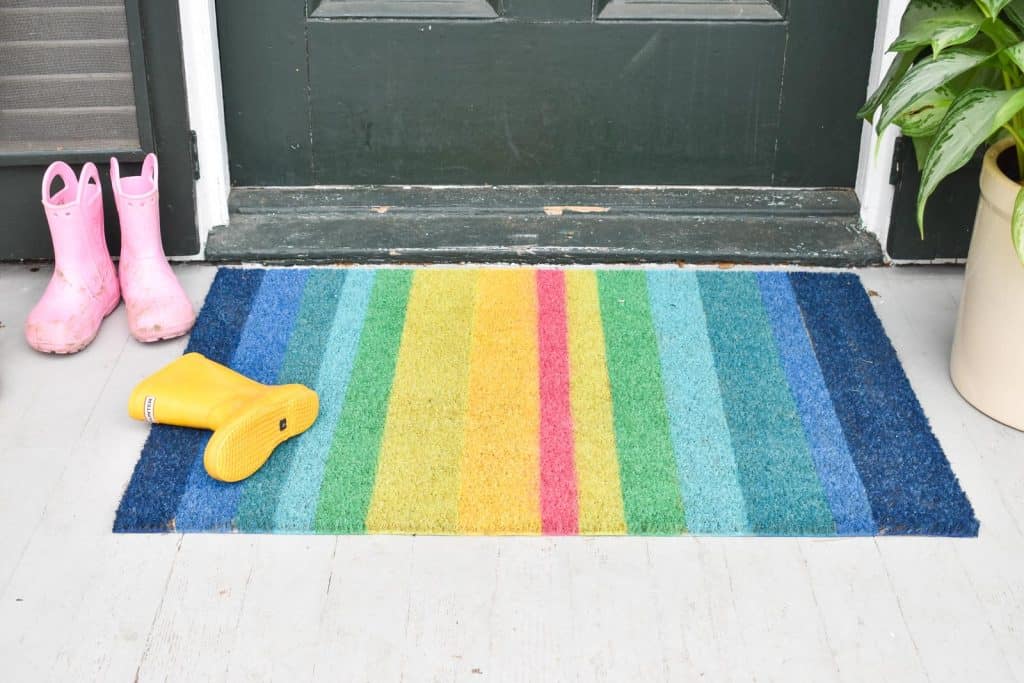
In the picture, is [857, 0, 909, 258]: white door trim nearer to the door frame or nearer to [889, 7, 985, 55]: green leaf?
the door frame

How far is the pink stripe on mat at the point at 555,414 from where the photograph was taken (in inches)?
74.7

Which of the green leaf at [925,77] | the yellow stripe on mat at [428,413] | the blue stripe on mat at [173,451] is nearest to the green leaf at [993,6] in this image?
the green leaf at [925,77]

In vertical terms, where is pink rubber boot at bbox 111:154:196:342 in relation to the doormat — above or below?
above

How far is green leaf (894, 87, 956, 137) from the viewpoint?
81.6 inches

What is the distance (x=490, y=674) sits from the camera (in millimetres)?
1635

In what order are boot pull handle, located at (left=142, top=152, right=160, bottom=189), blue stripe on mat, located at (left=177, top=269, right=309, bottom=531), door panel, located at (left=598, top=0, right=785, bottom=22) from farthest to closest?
→ door panel, located at (left=598, top=0, right=785, bottom=22)
boot pull handle, located at (left=142, top=152, right=160, bottom=189)
blue stripe on mat, located at (left=177, top=269, right=309, bottom=531)

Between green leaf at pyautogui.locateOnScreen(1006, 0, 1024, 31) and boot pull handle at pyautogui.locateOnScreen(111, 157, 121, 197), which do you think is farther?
boot pull handle at pyautogui.locateOnScreen(111, 157, 121, 197)

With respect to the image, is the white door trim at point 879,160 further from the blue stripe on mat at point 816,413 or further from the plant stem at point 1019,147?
the plant stem at point 1019,147

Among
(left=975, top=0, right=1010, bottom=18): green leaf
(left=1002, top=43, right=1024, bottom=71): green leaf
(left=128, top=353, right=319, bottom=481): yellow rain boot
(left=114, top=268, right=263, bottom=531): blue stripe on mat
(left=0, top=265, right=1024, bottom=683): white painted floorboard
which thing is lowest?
(left=0, top=265, right=1024, bottom=683): white painted floorboard

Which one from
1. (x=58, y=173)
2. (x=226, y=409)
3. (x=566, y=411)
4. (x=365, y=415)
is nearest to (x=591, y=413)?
(x=566, y=411)

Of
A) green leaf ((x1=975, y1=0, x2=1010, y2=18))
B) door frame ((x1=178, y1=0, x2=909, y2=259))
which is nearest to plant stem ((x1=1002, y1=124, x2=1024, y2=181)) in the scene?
A: green leaf ((x1=975, y1=0, x2=1010, y2=18))

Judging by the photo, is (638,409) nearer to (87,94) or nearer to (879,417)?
(879,417)

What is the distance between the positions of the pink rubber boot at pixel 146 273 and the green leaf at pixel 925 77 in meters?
1.28

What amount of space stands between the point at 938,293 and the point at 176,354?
4.83ft
